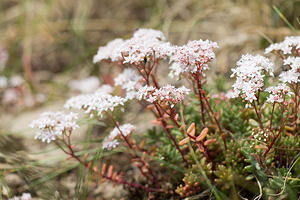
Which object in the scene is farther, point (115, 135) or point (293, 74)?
point (115, 135)

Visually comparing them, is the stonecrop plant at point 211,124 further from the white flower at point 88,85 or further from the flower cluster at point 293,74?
the white flower at point 88,85

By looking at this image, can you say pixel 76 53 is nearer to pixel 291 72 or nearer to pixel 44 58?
pixel 44 58

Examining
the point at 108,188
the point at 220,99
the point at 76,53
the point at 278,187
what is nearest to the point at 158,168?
the point at 108,188

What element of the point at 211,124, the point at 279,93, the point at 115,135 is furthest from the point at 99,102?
the point at 279,93

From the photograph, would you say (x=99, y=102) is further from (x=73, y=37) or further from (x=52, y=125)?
(x=73, y=37)

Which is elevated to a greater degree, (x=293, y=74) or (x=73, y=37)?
(x=73, y=37)

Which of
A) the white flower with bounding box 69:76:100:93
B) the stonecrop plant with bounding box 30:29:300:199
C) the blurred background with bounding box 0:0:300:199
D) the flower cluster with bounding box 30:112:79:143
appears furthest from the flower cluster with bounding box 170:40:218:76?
the white flower with bounding box 69:76:100:93

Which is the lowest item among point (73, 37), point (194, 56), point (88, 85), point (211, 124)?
point (211, 124)

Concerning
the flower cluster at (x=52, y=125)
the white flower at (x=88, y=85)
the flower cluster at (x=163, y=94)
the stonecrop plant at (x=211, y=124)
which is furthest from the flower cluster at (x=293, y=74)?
the white flower at (x=88, y=85)
